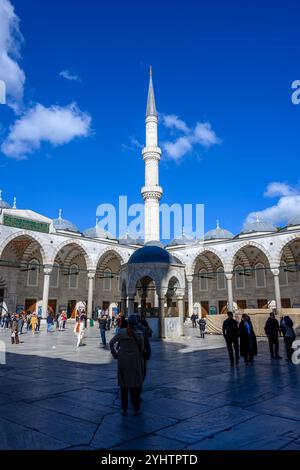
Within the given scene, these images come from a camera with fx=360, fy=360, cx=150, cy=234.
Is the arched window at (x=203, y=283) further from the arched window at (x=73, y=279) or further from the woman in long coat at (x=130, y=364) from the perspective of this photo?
the woman in long coat at (x=130, y=364)

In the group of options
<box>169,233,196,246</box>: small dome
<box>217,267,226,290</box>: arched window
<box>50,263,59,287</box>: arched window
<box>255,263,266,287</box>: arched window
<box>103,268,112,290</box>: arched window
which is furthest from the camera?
<box>169,233,196,246</box>: small dome

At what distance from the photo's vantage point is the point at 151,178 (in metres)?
23.4

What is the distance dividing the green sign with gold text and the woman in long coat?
19202 mm

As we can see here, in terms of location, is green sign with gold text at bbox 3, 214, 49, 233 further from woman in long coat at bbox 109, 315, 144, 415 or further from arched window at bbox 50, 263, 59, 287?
woman in long coat at bbox 109, 315, 144, 415

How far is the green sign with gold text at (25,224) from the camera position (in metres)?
21.5

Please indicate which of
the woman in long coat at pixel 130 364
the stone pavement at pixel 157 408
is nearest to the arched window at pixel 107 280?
the stone pavement at pixel 157 408

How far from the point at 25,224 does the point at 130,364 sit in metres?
20.0

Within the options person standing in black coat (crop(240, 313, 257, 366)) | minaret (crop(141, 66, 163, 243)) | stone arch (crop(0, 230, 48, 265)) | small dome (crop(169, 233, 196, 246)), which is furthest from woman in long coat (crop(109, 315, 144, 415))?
small dome (crop(169, 233, 196, 246))

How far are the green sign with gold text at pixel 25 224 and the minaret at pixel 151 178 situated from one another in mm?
6651

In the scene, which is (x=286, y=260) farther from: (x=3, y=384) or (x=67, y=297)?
(x=3, y=384)

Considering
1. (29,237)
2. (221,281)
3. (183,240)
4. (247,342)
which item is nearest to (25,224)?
(29,237)

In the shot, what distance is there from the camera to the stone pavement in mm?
3002

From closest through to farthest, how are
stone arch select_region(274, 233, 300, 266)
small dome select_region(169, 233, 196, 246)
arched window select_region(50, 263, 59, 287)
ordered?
stone arch select_region(274, 233, 300, 266) < arched window select_region(50, 263, 59, 287) < small dome select_region(169, 233, 196, 246)
